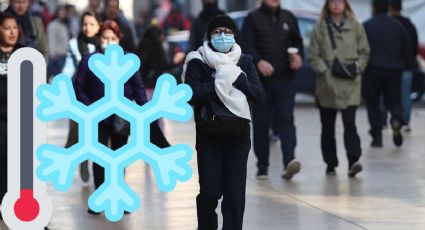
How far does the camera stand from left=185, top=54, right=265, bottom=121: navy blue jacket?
8.09m

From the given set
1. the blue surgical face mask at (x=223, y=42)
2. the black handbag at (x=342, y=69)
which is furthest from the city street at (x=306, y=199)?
the blue surgical face mask at (x=223, y=42)

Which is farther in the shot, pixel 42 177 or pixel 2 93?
pixel 2 93

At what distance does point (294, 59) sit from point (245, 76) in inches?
163

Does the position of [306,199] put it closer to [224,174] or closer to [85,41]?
[85,41]

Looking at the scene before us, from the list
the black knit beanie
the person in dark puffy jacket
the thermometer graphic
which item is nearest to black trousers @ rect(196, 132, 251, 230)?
the person in dark puffy jacket

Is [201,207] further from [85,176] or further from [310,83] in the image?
[310,83]

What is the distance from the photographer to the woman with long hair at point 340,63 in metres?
12.4

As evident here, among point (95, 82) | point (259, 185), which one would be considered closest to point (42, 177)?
point (95, 82)

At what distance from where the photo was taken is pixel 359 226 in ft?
31.6

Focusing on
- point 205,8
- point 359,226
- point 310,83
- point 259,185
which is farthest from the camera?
point 310,83

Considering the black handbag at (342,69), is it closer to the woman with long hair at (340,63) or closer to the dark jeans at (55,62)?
the woman with long hair at (340,63)

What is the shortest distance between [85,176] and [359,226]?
137 inches

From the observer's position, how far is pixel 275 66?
1227 cm

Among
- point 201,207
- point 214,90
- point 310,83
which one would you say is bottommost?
point 310,83
